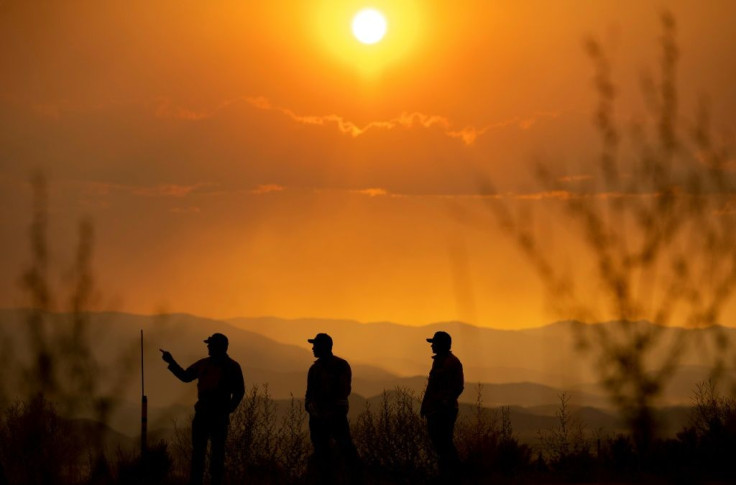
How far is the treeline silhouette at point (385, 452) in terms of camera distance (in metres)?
17.0

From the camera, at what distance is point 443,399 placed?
14.9 meters

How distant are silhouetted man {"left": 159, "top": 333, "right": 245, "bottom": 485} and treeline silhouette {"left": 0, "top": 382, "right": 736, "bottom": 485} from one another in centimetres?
134

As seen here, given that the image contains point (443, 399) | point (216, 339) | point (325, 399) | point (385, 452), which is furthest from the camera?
point (385, 452)

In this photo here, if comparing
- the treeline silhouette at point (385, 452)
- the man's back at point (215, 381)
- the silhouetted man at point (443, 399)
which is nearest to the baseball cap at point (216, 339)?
the man's back at point (215, 381)

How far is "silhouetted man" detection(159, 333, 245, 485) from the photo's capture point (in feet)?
48.5

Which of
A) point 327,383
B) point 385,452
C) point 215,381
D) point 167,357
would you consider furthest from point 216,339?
point 385,452

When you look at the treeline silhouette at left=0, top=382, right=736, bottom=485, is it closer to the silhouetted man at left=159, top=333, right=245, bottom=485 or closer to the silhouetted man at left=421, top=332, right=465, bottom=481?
the silhouetted man at left=421, top=332, right=465, bottom=481

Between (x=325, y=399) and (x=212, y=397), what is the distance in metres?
1.52

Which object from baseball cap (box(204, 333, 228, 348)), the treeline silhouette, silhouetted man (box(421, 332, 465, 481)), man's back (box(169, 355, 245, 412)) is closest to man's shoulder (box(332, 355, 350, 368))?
silhouetted man (box(421, 332, 465, 481))

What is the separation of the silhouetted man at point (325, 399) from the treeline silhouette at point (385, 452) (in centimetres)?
71

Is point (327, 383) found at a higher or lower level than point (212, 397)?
higher

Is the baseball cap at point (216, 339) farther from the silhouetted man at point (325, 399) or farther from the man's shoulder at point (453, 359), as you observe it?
the man's shoulder at point (453, 359)

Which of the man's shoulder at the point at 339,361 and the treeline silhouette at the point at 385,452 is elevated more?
the man's shoulder at the point at 339,361

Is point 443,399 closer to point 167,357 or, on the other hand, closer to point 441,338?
point 441,338
